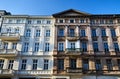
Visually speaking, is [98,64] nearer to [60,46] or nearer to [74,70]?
[74,70]

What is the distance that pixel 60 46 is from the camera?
3391 centimetres

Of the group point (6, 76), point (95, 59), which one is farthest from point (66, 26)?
point (6, 76)

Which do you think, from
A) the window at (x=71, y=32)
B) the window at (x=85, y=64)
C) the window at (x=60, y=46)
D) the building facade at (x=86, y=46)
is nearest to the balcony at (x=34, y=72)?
the building facade at (x=86, y=46)

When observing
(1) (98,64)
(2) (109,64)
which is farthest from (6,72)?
(2) (109,64)

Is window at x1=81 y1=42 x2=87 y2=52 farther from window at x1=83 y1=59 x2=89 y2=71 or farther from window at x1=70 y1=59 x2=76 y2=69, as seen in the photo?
window at x1=70 y1=59 x2=76 y2=69

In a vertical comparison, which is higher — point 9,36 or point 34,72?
point 9,36

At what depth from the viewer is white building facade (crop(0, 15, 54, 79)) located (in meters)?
31.3

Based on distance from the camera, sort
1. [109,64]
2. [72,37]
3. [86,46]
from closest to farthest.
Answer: [109,64] < [86,46] < [72,37]

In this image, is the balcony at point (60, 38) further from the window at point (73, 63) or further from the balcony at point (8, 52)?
the balcony at point (8, 52)

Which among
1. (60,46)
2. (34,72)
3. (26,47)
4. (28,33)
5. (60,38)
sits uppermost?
(28,33)

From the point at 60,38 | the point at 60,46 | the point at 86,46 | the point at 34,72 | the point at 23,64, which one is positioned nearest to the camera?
the point at 34,72

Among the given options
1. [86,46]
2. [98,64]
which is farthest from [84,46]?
[98,64]

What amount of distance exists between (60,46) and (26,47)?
697 centimetres

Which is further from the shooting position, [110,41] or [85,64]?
[110,41]
